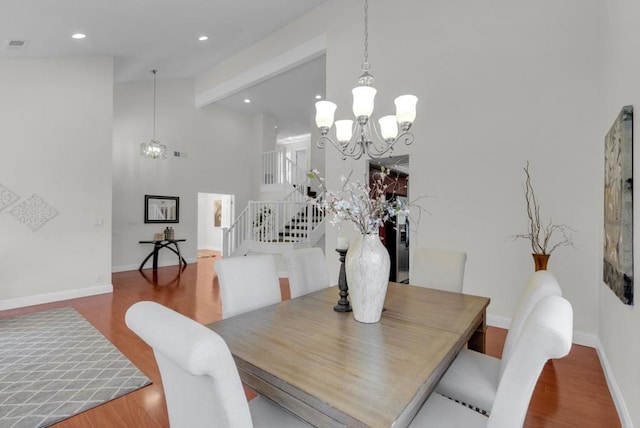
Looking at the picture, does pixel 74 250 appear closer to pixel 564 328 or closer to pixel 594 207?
pixel 564 328

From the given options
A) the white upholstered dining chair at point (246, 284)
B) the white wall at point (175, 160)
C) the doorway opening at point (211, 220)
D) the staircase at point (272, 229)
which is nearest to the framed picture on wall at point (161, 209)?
the white wall at point (175, 160)

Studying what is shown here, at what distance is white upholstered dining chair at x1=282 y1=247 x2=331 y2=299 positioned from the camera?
7.93ft

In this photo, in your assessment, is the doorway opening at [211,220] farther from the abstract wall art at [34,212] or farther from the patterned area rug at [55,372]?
the patterned area rug at [55,372]

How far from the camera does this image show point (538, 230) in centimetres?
332

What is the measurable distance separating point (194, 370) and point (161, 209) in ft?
25.1

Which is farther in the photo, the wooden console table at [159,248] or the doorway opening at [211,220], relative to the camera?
the doorway opening at [211,220]

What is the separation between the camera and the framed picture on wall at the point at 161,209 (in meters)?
7.38

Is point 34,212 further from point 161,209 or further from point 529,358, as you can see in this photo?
point 529,358

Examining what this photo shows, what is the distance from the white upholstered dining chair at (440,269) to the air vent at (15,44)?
519 cm

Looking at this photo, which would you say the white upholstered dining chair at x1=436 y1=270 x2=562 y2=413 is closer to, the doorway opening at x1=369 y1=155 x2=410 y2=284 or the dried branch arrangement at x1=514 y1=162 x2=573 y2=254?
the dried branch arrangement at x1=514 y1=162 x2=573 y2=254

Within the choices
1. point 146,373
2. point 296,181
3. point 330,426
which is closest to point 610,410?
point 330,426

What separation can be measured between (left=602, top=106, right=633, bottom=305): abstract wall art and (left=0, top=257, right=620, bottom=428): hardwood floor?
799 mm

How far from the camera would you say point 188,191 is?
8.05m

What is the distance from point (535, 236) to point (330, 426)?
Answer: 322cm
